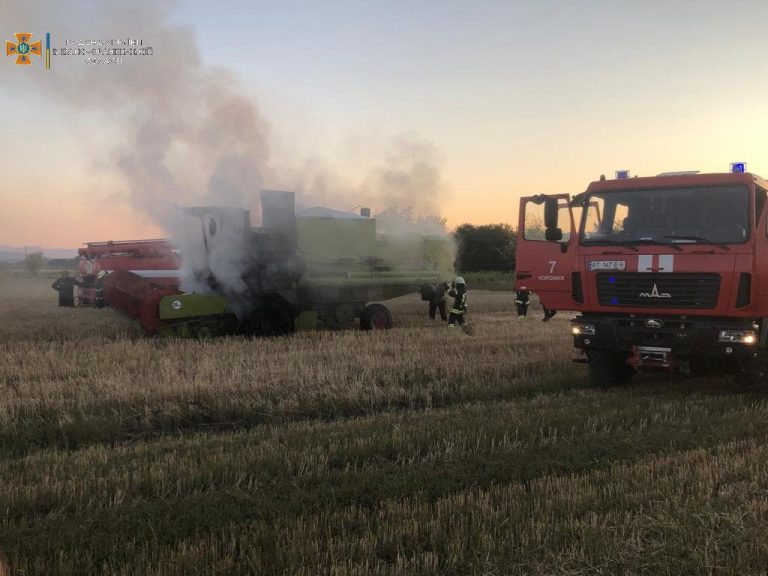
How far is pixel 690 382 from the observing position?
813 cm

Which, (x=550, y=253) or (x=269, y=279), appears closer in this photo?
(x=550, y=253)

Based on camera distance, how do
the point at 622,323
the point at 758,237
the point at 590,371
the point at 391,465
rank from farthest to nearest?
the point at 590,371
the point at 622,323
the point at 758,237
the point at 391,465

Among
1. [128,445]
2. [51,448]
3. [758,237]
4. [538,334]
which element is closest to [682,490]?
[758,237]

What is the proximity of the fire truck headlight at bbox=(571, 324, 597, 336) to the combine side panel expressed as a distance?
7443 millimetres

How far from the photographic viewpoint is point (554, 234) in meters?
7.96

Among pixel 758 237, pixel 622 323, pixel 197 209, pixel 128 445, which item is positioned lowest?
pixel 128 445

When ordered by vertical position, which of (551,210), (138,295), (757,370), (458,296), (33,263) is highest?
(33,263)

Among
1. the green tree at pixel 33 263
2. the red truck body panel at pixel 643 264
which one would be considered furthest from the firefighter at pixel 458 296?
the green tree at pixel 33 263

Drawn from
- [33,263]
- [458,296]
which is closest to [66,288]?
[458,296]

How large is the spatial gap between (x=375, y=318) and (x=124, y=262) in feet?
30.2

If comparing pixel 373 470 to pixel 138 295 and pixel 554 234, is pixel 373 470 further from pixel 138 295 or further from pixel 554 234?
pixel 138 295

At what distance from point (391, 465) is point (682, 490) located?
1.96 metres

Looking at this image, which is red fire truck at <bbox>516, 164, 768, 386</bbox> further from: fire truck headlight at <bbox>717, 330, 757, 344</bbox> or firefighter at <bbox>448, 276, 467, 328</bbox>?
firefighter at <bbox>448, 276, 467, 328</bbox>

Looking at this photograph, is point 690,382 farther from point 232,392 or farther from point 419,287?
point 419,287
